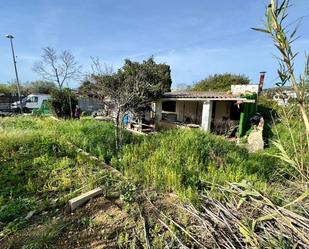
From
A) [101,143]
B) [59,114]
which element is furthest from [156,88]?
[59,114]

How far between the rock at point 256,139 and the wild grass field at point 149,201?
4399 mm

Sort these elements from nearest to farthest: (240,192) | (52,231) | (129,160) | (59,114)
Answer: (240,192) < (52,231) < (129,160) < (59,114)

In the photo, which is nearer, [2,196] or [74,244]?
[74,244]

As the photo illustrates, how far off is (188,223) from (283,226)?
1.27 m

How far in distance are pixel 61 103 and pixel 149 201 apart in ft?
58.9

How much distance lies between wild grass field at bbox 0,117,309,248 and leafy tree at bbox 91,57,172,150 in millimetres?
1753

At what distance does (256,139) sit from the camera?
1141 centimetres

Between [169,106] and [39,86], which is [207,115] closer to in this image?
[169,106]

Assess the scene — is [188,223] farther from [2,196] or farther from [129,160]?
[2,196]

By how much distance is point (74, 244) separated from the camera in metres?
2.93

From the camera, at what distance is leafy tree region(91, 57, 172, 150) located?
778 centimetres

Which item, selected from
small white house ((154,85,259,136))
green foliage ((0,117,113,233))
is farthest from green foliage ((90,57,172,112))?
green foliage ((0,117,113,233))

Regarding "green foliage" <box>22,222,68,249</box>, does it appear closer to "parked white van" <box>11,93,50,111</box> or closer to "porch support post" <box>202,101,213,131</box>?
"porch support post" <box>202,101,213,131</box>

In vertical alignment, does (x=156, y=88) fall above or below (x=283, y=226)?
above
